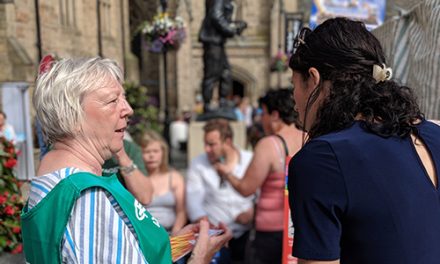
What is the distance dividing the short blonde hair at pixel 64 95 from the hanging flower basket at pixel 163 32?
12.8ft

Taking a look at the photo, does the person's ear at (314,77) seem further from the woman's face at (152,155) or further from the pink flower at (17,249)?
the woman's face at (152,155)

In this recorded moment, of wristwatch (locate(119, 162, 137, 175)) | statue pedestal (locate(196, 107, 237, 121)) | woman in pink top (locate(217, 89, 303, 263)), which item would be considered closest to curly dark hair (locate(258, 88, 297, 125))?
woman in pink top (locate(217, 89, 303, 263))

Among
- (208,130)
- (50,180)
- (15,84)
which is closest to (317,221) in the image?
(50,180)

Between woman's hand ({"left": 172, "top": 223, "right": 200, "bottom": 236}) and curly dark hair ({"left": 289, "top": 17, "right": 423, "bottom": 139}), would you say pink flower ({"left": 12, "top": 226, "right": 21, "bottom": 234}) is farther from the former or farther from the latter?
curly dark hair ({"left": 289, "top": 17, "right": 423, "bottom": 139})

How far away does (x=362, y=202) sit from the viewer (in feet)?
3.18

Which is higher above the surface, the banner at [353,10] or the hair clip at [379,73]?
the banner at [353,10]

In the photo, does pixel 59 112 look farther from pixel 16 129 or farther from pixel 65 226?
pixel 16 129

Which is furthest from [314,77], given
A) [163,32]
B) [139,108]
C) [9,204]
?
[139,108]

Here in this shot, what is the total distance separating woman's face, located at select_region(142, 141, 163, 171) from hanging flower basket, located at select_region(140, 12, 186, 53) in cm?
249

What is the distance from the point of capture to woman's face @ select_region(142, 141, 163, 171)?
9.62ft

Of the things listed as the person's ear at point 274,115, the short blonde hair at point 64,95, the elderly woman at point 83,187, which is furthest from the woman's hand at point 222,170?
the short blonde hair at point 64,95

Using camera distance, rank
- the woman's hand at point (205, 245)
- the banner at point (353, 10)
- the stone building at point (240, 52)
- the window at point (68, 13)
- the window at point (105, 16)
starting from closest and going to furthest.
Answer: the woman's hand at point (205, 245)
the window at point (68, 13)
the window at point (105, 16)
the banner at point (353, 10)
the stone building at point (240, 52)

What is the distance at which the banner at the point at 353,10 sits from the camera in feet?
13.0

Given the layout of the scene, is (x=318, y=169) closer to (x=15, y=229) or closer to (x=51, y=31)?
(x=15, y=229)
